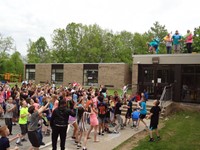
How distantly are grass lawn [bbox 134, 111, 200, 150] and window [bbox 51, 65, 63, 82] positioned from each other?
2613 cm

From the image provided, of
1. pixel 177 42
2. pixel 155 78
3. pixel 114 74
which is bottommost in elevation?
pixel 155 78

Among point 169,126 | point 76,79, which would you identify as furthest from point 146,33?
point 169,126

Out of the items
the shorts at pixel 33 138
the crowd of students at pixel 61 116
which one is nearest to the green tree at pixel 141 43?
the crowd of students at pixel 61 116

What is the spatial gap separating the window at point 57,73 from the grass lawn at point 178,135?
2613 centimetres

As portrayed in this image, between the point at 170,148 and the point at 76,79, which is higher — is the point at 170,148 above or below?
below

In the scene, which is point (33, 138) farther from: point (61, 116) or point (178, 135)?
point (178, 135)

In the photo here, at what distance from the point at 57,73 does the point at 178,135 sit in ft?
102

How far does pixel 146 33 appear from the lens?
185 ft

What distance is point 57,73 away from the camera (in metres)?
40.2

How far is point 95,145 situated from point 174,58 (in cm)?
1163

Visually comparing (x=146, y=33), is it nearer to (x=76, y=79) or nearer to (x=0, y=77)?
(x=76, y=79)

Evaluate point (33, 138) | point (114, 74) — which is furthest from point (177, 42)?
point (114, 74)

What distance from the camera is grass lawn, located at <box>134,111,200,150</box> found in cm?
934

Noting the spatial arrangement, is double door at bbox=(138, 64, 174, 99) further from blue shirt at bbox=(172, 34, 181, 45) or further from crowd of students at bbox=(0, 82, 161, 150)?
crowd of students at bbox=(0, 82, 161, 150)
